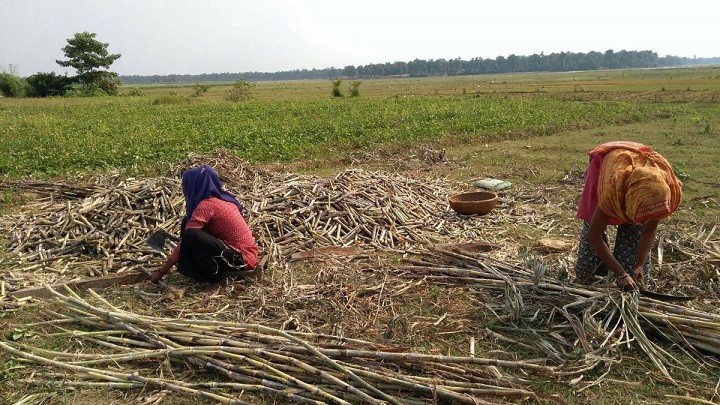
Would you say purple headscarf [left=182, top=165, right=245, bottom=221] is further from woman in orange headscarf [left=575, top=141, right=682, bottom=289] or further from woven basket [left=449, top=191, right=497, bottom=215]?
woven basket [left=449, top=191, right=497, bottom=215]

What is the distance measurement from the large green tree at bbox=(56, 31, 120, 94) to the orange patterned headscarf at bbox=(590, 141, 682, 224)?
150ft

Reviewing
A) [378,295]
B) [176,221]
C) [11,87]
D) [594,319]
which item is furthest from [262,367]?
[11,87]

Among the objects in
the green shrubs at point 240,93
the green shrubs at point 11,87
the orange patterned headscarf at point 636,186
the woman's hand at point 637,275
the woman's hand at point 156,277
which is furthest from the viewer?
the green shrubs at point 11,87

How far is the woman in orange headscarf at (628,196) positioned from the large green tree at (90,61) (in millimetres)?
45546

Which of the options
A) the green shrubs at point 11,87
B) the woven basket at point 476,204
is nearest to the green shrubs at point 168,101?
the green shrubs at point 11,87

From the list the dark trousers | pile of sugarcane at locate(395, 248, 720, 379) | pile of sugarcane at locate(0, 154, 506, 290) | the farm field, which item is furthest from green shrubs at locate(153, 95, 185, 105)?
pile of sugarcane at locate(395, 248, 720, 379)

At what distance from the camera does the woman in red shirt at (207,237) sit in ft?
15.2

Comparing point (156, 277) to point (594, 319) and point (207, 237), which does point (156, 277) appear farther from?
point (594, 319)

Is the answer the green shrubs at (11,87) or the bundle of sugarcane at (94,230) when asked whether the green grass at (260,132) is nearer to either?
the bundle of sugarcane at (94,230)

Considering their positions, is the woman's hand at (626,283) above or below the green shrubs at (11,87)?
below

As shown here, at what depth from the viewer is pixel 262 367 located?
10.5ft

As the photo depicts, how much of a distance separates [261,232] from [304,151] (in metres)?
6.57

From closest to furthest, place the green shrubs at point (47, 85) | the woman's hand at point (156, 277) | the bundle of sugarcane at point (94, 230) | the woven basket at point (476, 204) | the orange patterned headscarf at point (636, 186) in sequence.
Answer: the orange patterned headscarf at point (636, 186) → the woman's hand at point (156, 277) → the bundle of sugarcane at point (94, 230) → the woven basket at point (476, 204) → the green shrubs at point (47, 85)

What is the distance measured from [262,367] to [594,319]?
7.93 ft
